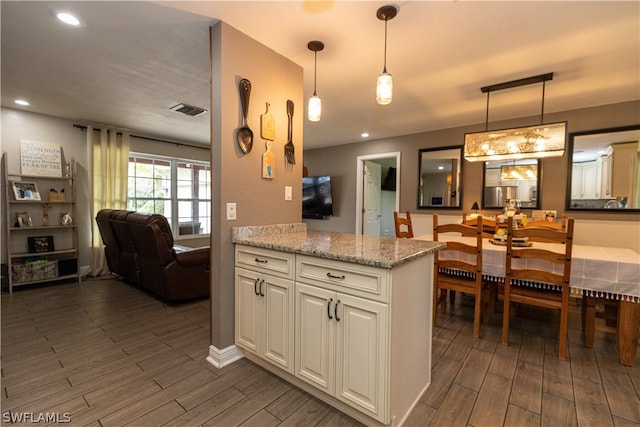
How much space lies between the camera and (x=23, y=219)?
378cm

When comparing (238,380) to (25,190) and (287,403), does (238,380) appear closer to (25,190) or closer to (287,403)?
(287,403)

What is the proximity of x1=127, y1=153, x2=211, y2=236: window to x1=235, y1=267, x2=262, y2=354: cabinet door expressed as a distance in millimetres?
3650

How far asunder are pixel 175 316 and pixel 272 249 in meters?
1.76

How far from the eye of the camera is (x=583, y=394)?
68.2 inches

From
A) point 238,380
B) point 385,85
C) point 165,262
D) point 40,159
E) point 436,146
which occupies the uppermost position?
point 436,146

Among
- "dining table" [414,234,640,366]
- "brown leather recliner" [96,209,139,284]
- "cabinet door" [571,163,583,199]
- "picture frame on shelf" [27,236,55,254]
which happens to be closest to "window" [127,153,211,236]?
"brown leather recliner" [96,209,139,284]

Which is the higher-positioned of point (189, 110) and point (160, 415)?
point (189, 110)

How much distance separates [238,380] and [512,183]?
426cm

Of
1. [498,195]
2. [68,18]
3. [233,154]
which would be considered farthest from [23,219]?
[498,195]

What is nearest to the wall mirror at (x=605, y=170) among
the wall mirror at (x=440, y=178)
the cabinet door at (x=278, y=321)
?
the wall mirror at (x=440, y=178)

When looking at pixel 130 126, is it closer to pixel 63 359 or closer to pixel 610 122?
pixel 63 359

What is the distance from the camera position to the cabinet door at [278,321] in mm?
1729

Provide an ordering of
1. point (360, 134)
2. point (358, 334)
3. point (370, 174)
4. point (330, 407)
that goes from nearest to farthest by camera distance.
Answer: point (358, 334) < point (330, 407) < point (360, 134) < point (370, 174)

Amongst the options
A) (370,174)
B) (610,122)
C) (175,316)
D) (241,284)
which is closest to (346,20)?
(241,284)
